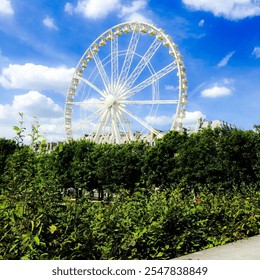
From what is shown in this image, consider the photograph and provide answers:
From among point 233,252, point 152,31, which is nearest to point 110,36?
point 152,31

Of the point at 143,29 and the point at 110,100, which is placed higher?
the point at 143,29

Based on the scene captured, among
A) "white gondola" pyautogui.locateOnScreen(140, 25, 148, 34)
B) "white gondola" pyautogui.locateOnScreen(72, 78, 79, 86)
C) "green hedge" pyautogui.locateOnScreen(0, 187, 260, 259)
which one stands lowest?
"green hedge" pyautogui.locateOnScreen(0, 187, 260, 259)

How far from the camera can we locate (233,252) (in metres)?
7.14

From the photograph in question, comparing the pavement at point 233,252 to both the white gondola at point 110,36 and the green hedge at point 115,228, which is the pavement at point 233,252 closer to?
the green hedge at point 115,228

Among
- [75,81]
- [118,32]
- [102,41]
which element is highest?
[118,32]

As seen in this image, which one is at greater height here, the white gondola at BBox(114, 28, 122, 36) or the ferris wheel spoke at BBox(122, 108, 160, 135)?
the white gondola at BBox(114, 28, 122, 36)

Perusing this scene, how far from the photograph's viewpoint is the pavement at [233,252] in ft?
20.9

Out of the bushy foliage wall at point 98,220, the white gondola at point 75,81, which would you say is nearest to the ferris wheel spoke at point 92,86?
the white gondola at point 75,81

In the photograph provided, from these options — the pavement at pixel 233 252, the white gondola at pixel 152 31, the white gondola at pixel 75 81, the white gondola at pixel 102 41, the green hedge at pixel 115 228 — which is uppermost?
the white gondola at pixel 102 41

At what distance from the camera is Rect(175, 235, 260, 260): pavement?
20.9 ft

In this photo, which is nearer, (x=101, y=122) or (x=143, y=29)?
(x=143, y=29)

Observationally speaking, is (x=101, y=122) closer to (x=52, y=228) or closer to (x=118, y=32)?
(x=118, y=32)

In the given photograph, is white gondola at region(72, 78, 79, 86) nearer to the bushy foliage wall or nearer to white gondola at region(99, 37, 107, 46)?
white gondola at region(99, 37, 107, 46)

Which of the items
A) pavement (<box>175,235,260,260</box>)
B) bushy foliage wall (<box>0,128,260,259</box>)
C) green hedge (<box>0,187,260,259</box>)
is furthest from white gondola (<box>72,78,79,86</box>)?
pavement (<box>175,235,260,260</box>)
